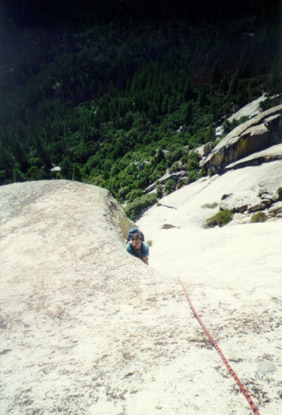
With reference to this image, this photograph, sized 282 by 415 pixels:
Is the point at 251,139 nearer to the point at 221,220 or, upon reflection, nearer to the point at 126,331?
the point at 221,220

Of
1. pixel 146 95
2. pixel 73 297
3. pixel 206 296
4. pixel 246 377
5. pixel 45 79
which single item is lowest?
pixel 73 297

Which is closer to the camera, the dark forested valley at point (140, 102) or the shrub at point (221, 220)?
the shrub at point (221, 220)

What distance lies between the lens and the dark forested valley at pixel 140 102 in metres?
75.1

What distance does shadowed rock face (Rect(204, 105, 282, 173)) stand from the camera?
32.2m

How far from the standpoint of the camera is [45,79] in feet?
618

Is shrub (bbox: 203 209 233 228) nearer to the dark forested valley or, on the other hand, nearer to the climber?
the climber

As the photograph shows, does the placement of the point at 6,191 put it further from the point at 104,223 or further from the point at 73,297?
the point at 73,297

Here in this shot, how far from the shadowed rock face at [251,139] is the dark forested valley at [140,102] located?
7.93 m

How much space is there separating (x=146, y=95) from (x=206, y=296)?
13146 centimetres

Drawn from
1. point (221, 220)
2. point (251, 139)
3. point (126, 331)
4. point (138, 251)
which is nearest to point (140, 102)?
point (251, 139)

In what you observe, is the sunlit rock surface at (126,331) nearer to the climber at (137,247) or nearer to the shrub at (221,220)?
the climber at (137,247)

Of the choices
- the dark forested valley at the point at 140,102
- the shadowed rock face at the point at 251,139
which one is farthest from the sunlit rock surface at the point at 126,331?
the dark forested valley at the point at 140,102

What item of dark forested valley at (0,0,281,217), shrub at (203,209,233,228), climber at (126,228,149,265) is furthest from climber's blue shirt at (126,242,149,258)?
dark forested valley at (0,0,281,217)

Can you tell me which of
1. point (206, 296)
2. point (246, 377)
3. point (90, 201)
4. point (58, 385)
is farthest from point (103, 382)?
point (90, 201)
